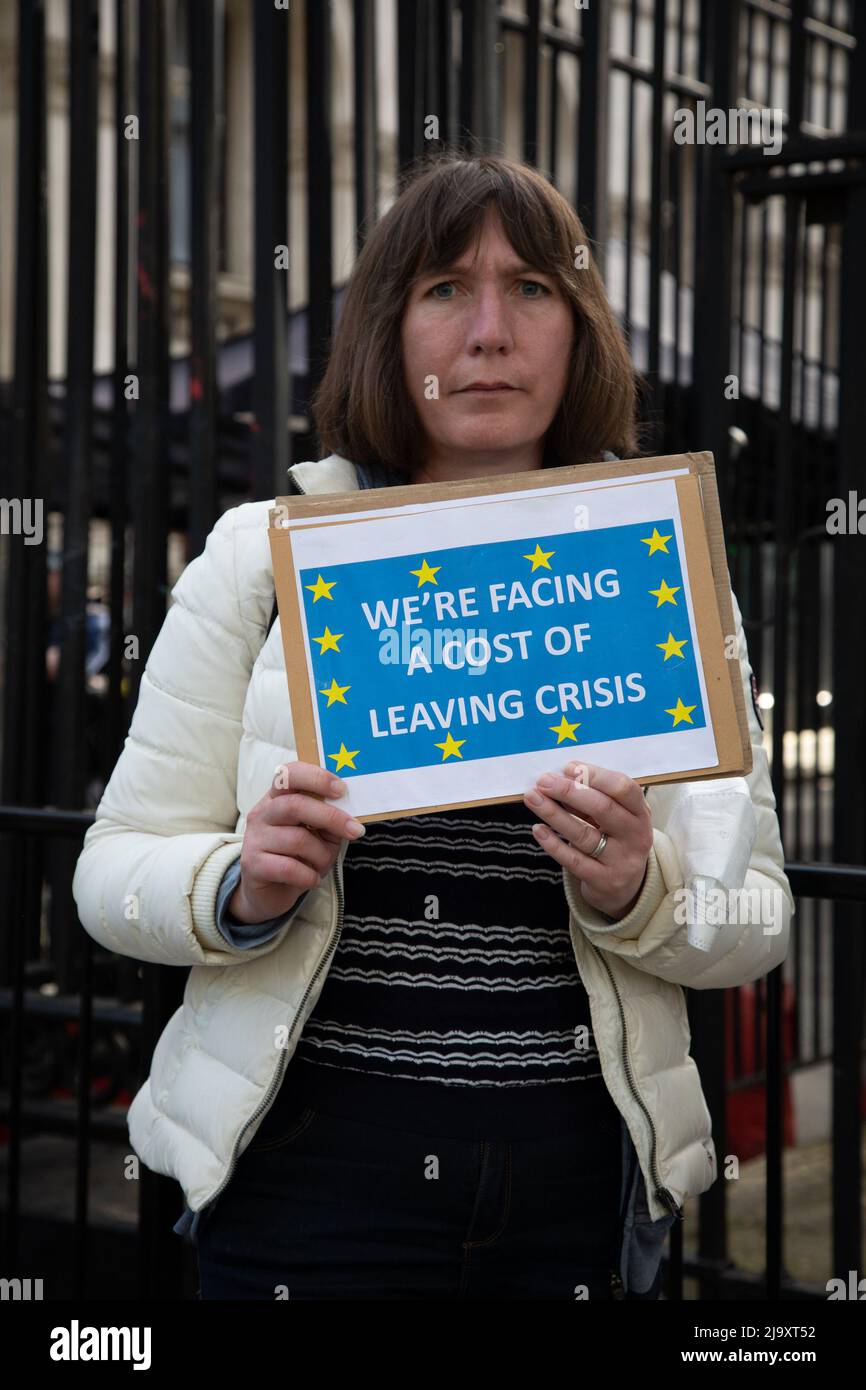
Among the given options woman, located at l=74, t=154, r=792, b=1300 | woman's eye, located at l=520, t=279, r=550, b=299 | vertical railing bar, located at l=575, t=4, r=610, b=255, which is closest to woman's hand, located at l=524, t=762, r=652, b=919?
woman, located at l=74, t=154, r=792, b=1300

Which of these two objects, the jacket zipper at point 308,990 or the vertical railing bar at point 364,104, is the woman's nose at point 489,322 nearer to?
the jacket zipper at point 308,990

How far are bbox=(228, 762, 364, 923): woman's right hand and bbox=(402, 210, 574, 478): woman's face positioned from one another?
0.47m

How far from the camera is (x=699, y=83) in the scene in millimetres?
5242

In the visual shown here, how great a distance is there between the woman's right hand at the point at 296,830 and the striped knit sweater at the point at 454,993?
0.41 ft

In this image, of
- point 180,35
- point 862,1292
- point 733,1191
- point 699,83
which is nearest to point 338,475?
point 862,1292

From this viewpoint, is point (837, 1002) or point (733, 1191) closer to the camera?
point (837, 1002)

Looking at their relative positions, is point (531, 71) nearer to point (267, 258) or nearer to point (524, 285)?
point (267, 258)

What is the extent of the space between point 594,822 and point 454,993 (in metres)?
0.26

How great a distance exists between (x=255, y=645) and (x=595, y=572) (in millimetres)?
414

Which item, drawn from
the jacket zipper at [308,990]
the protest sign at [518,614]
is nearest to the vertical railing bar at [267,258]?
the protest sign at [518,614]

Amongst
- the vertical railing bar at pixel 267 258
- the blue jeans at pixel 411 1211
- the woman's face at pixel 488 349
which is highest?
the vertical railing bar at pixel 267 258

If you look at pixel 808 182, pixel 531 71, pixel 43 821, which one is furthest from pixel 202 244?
pixel 43 821

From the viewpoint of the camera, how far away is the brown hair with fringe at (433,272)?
1.87 meters
